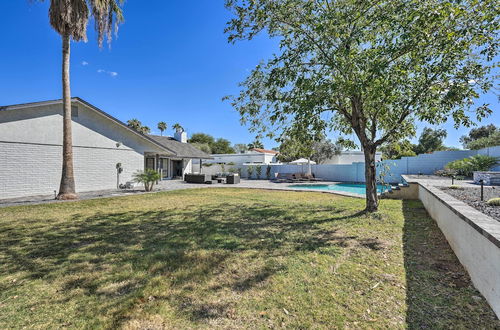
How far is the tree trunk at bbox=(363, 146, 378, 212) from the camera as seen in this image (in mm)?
7266

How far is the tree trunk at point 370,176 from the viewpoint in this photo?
7266 millimetres

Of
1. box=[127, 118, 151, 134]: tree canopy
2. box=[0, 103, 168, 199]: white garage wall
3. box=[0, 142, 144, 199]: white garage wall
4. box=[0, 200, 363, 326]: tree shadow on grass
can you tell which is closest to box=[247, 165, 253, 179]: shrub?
box=[0, 103, 168, 199]: white garage wall

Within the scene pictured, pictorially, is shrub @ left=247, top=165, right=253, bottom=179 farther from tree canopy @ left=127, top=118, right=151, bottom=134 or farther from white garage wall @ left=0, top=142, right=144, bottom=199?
tree canopy @ left=127, top=118, right=151, bottom=134

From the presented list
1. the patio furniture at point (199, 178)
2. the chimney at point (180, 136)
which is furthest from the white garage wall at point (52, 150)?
the chimney at point (180, 136)

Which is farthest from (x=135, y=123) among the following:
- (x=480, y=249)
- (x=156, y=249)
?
(x=480, y=249)

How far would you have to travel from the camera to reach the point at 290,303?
2801 millimetres

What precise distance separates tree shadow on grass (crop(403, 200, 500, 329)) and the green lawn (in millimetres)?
16

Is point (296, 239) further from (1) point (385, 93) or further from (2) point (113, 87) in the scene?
(2) point (113, 87)

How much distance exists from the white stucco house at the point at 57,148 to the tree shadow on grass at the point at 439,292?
53.2ft

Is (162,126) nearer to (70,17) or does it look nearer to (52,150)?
(52,150)

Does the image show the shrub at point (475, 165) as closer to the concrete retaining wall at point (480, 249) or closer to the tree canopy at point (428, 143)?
the concrete retaining wall at point (480, 249)

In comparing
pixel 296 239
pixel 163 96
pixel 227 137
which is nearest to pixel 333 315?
pixel 296 239

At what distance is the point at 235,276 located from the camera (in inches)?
138

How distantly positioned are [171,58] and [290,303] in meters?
16.9
